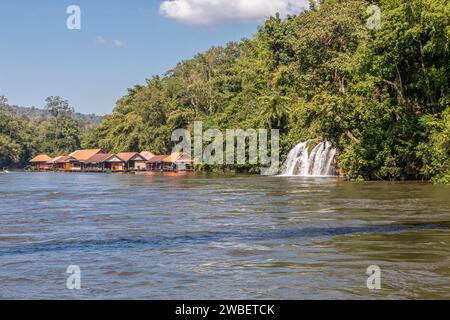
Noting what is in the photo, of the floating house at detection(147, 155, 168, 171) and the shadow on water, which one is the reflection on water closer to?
the shadow on water

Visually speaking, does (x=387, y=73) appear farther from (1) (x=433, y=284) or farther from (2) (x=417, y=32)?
(1) (x=433, y=284)

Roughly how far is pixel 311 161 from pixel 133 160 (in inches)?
2232

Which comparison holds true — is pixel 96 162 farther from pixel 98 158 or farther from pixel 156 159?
pixel 156 159

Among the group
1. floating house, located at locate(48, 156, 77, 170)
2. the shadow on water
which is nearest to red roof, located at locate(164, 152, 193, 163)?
floating house, located at locate(48, 156, 77, 170)

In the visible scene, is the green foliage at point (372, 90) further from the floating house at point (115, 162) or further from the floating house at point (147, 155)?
the floating house at point (115, 162)

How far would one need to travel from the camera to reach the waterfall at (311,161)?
46.6m

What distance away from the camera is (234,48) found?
10419 centimetres

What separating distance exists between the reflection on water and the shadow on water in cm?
2

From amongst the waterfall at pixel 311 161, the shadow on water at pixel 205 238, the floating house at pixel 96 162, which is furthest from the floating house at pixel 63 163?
the shadow on water at pixel 205 238

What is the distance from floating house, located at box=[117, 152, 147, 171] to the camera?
327ft

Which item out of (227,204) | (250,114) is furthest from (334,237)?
(250,114)

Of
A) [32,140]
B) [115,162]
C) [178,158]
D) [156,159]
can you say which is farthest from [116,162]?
[32,140]

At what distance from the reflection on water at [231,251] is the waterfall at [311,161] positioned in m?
25.7

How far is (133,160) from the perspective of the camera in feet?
331
